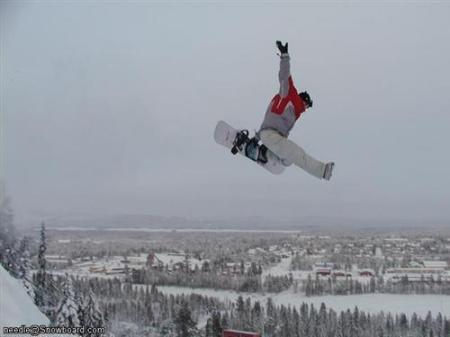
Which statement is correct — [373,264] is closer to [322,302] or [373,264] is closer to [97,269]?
[322,302]

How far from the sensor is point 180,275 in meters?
55.0

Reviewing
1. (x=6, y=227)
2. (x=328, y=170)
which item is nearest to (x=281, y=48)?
(x=328, y=170)

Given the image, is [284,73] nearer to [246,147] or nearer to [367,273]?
[246,147]

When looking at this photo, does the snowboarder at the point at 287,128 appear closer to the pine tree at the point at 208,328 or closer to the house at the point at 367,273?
the pine tree at the point at 208,328

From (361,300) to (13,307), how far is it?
151 ft

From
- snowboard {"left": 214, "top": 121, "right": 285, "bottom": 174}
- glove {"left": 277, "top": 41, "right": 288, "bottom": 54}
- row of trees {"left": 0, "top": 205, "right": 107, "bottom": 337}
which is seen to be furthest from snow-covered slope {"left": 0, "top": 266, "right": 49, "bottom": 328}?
glove {"left": 277, "top": 41, "right": 288, "bottom": 54}

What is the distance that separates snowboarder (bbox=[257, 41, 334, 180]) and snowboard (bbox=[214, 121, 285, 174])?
21.5 inches

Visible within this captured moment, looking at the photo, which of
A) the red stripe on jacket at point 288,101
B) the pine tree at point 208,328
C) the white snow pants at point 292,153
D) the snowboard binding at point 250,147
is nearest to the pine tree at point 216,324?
the pine tree at point 208,328

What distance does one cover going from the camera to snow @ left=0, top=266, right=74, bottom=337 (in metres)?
9.09

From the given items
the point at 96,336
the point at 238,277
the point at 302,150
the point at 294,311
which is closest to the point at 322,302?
→ the point at 294,311

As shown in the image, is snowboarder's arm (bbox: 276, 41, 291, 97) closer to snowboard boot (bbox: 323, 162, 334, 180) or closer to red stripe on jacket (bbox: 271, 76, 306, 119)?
red stripe on jacket (bbox: 271, 76, 306, 119)

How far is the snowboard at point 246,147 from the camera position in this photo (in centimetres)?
663

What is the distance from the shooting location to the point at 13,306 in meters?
9.48

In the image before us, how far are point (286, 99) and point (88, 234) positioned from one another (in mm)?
50314
